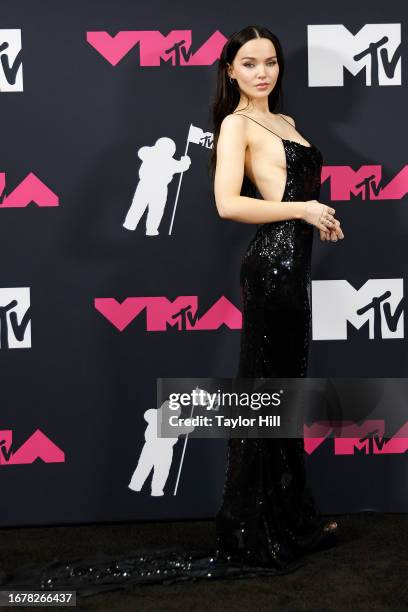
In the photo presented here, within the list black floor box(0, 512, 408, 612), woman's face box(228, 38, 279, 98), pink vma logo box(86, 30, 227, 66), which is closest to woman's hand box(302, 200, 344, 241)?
woman's face box(228, 38, 279, 98)

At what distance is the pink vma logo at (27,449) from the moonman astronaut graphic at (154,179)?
91cm

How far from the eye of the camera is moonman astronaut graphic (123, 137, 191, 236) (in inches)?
119

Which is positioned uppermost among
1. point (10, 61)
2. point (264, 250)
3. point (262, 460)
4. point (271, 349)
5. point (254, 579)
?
point (10, 61)

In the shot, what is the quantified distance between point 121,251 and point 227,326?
20.2 inches

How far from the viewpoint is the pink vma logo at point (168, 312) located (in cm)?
308

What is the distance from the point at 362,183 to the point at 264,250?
75 centimetres

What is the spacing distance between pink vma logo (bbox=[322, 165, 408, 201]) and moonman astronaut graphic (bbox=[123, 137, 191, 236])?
0.57 meters

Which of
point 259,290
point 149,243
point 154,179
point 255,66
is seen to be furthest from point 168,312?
point 255,66

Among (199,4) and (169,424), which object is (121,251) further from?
(199,4)

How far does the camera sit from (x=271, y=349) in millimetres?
2559

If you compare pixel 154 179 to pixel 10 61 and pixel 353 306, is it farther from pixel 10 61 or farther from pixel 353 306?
pixel 353 306

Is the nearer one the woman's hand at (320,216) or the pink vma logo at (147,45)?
the woman's hand at (320,216)

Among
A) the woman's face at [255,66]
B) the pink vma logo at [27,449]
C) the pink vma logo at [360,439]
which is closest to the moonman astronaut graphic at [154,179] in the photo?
the woman's face at [255,66]

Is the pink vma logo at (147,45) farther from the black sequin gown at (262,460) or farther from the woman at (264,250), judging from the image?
the black sequin gown at (262,460)
